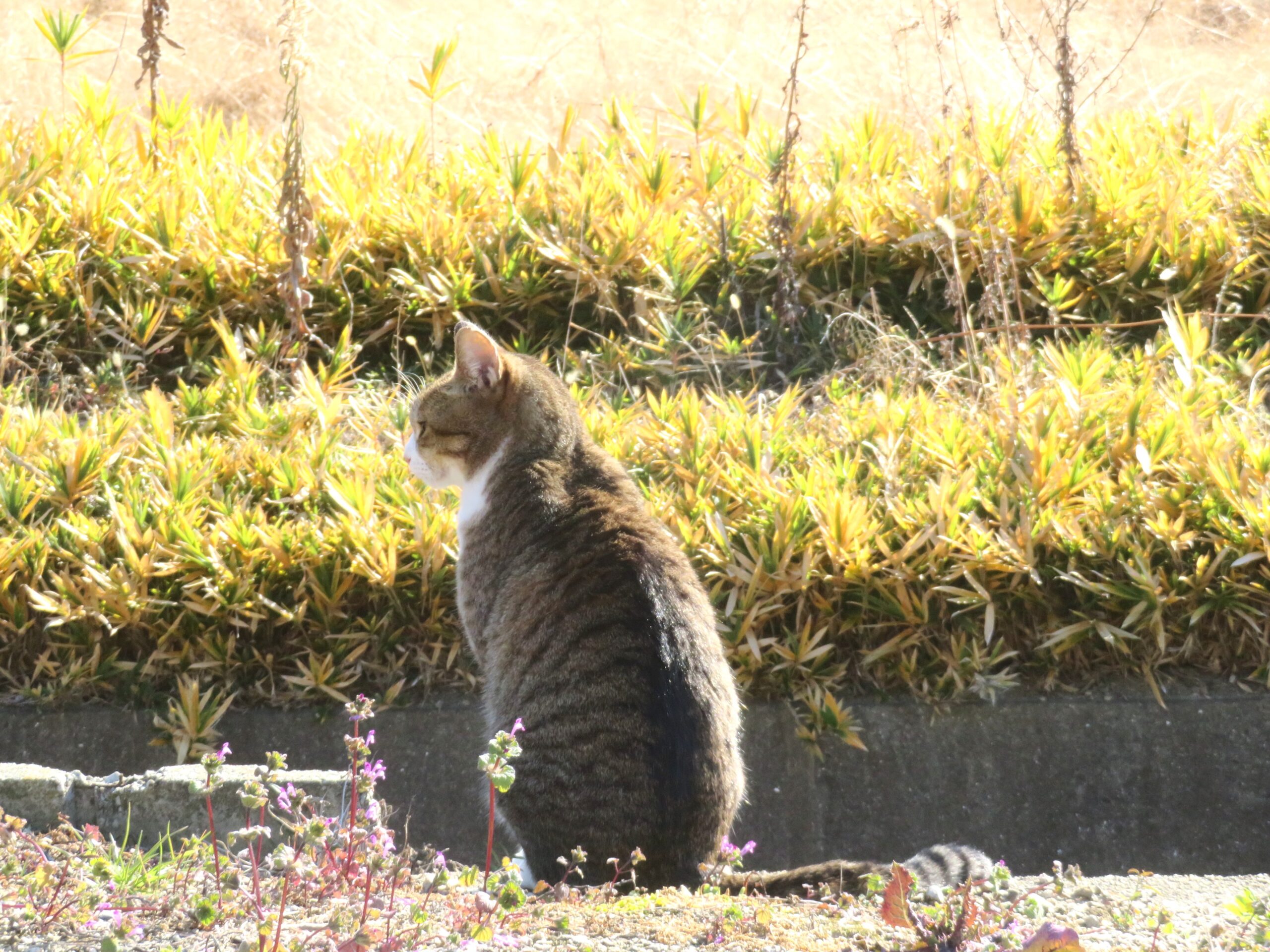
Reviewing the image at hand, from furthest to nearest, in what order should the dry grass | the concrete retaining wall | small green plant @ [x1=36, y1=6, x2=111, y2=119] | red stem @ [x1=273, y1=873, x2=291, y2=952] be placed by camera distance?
the dry grass
small green plant @ [x1=36, y1=6, x2=111, y2=119]
the concrete retaining wall
red stem @ [x1=273, y1=873, x2=291, y2=952]

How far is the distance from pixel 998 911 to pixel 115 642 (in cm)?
255

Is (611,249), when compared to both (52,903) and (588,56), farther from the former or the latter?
(588,56)

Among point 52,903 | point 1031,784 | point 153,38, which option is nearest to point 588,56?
point 153,38

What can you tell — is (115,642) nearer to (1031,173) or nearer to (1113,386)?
(1113,386)

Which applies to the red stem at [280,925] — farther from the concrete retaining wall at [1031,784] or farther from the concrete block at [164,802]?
the concrete retaining wall at [1031,784]

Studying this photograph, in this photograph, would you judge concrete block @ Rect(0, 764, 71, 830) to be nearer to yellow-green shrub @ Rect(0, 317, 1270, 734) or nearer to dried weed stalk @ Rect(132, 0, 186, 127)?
yellow-green shrub @ Rect(0, 317, 1270, 734)

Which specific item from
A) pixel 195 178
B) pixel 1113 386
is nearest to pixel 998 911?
pixel 1113 386

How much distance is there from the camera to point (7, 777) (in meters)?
2.73

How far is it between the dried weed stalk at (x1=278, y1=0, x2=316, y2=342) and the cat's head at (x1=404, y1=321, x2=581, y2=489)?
4.46 feet

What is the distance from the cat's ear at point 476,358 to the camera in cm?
310

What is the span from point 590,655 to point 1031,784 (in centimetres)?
134

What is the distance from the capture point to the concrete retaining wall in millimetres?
3314

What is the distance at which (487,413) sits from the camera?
3215 mm

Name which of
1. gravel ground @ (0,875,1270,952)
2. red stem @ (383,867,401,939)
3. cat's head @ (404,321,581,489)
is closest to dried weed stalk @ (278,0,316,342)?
cat's head @ (404,321,581,489)
